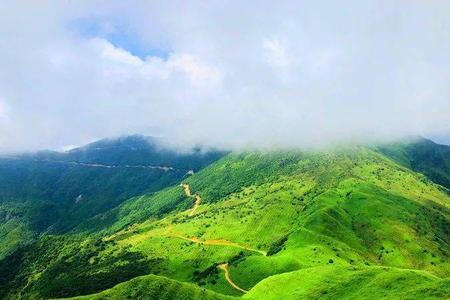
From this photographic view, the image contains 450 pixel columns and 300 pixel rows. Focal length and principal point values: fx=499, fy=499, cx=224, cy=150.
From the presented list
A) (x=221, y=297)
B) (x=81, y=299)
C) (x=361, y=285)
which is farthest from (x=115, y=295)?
(x=361, y=285)

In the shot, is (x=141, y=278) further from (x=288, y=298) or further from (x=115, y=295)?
(x=288, y=298)

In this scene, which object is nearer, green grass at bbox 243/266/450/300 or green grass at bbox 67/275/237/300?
green grass at bbox 243/266/450/300

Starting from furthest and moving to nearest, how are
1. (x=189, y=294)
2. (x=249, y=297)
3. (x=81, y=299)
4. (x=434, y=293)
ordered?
(x=249, y=297) → (x=189, y=294) → (x=81, y=299) → (x=434, y=293)

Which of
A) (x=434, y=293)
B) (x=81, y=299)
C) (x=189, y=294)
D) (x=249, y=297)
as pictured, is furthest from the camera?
(x=249, y=297)

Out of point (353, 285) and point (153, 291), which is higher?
point (353, 285)

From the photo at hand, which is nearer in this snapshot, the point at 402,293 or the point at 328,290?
the point at 402,293

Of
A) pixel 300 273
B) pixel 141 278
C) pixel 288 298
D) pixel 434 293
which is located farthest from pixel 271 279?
pixel 434 293

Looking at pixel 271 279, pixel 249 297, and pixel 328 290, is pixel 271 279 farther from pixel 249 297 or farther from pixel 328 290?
pixel 328 290

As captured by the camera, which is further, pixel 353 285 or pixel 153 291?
pixel 353 285

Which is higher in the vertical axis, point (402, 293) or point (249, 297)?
point (402, 293)

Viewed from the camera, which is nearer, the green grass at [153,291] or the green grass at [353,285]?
the green grass at [353,285]
